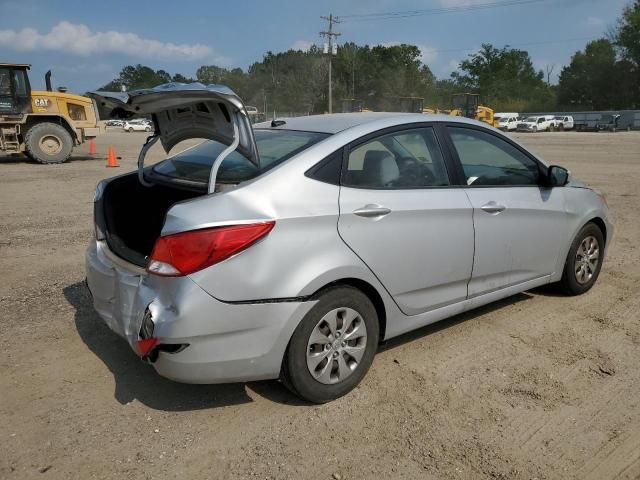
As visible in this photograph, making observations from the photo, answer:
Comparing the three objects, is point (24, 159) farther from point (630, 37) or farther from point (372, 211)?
point (630, 37)

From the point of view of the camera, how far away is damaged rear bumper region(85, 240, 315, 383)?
264cm

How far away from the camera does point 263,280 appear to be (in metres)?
2.73

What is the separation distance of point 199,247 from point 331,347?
941 mm

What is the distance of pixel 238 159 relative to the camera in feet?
10.8

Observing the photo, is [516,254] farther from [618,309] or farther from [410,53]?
[410,53]

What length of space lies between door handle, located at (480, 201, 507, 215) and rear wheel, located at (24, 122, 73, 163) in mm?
16185

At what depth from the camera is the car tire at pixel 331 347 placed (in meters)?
2.91

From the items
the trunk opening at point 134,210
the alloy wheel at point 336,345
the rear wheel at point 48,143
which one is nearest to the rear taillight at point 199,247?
the alloy wheel at point 336,345

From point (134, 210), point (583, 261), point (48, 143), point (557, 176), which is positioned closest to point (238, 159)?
point (134, 210)

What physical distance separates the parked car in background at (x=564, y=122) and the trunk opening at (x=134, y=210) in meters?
55.7

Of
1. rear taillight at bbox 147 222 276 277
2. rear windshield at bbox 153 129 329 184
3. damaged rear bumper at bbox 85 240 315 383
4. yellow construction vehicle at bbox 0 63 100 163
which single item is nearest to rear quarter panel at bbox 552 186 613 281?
rear windshield at bbox 153 129 329 184

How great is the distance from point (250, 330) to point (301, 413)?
0.62m

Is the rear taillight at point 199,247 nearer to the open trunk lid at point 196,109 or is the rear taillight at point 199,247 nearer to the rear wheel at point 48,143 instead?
the open trunk lid at point 196,109

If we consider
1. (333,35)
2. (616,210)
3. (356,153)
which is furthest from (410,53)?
A: (356,153)
